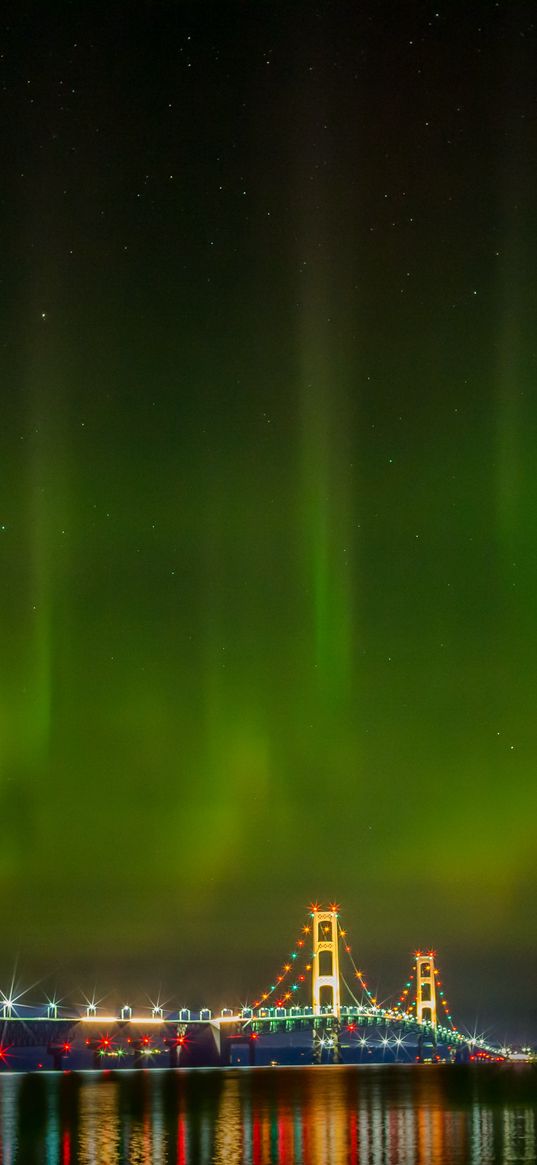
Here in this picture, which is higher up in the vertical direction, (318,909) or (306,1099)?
(318,909)

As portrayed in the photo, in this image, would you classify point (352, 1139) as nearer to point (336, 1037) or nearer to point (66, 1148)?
point (66, 1148)

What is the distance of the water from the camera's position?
114ft

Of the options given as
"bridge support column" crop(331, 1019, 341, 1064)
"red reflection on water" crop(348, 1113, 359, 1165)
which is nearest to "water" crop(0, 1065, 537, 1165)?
"red reflection on water" crop(348, 1113, 359, 1165)

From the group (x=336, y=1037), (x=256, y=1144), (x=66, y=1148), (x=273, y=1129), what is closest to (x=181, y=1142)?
(x=256, y=1144)

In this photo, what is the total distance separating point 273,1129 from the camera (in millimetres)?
46969

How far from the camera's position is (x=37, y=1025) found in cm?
16312

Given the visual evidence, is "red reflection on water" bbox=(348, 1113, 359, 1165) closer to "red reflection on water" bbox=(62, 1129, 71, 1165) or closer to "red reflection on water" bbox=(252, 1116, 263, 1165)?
"red reflection on water" bbox=(252, 1116, 263, 1165)

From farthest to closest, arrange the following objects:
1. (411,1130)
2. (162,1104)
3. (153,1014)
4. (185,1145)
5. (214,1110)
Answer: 1. (153,1014)
2. (162,1104)
3. (214,1110)
4. (411,1130)
5. (185,1145)

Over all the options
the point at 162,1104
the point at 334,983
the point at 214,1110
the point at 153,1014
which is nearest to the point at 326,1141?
the point at 214,1110

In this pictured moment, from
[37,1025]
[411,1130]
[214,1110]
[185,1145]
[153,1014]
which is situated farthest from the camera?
[153,1014]

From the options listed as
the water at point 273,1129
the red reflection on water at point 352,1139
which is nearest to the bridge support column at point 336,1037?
the water at point 273,1129

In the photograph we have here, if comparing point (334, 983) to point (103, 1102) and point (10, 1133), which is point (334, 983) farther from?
point (10, 1133)

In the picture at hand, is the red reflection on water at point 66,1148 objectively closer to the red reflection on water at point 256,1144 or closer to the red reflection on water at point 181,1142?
the red reflection on water at point 181,1142

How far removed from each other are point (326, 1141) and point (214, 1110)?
84.4 ft
